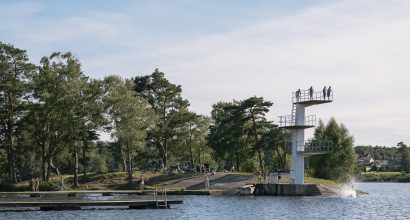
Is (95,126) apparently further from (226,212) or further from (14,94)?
(226,212)

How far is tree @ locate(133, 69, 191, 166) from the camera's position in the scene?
301 feet

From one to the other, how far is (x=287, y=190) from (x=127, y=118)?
20815 millimetres

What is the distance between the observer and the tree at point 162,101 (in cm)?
9162

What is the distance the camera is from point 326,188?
7269cm

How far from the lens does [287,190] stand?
69.5 meters

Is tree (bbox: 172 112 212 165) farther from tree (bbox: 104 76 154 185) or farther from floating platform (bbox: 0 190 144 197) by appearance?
floating platform (bbox: 0 190 144 197)

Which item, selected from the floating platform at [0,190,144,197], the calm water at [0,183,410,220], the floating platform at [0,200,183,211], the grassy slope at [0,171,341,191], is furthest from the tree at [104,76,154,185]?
the floating platform at [0,200,183,211]

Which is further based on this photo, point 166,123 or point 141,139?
point 166,123

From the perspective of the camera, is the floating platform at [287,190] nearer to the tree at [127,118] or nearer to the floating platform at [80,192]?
the floating platform at [80,192]

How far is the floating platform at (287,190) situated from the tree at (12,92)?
30104mm

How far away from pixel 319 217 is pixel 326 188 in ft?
90.2

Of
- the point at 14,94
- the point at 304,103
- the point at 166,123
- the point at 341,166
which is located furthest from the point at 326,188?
the point at 14,94

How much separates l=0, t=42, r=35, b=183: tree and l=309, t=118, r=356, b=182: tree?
41309 millimetres

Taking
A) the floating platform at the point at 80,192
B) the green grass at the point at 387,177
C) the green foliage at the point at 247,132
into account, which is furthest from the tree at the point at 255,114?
the green grass at the point at 387,177
